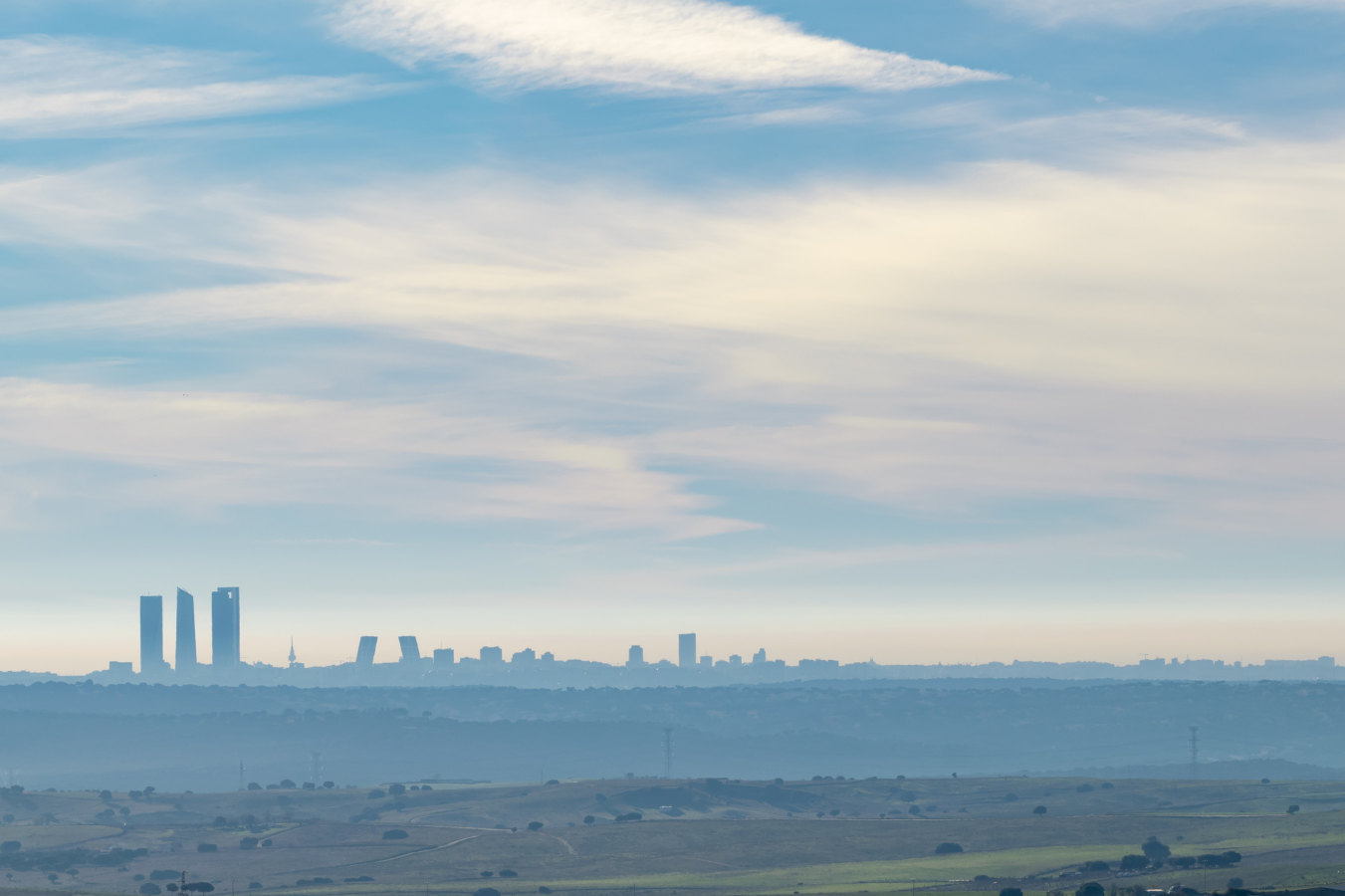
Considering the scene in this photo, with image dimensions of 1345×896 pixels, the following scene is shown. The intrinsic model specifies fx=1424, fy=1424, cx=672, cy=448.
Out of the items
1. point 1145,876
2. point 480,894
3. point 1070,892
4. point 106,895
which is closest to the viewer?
point 1070,892

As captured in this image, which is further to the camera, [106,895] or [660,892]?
[660,892]

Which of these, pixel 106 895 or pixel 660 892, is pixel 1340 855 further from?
pixel 106 895

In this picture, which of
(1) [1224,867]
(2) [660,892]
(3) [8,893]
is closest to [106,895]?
(3) [8,893]

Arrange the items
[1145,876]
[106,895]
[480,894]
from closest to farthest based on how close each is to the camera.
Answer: [1145,876] < [106,895] < [480,894]

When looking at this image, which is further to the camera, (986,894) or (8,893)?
(8,893)

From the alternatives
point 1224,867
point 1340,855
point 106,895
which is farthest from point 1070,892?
point 106,895

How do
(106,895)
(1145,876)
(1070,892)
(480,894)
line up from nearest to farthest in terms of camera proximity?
(1070,892) < (1145,876) < (106,895) < (480,894)

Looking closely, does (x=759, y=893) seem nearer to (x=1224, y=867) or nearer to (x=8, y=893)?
(x=1224, y=867)
